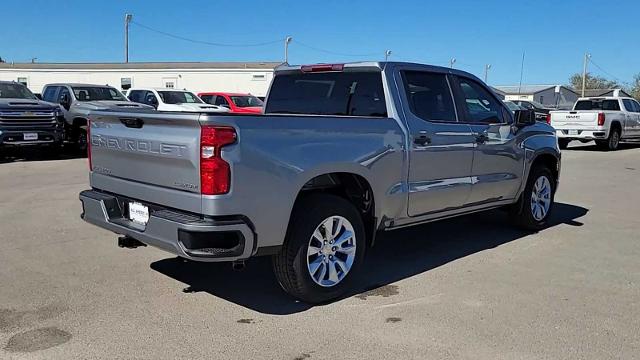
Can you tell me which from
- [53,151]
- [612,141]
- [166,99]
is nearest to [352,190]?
[53,151]

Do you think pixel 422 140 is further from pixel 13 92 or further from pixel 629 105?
pixel 629 105

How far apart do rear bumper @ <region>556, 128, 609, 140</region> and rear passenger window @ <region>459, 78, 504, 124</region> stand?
14.1 metres

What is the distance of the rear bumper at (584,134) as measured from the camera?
63.5 ft

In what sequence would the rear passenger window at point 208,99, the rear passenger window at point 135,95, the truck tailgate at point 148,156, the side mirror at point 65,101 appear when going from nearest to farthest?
the truck tailgate at point 148,156
the side mirror at point 65,101
the rear passenger window at point 135,95
the rear passenger window at point 208,99

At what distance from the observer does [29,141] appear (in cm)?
1374

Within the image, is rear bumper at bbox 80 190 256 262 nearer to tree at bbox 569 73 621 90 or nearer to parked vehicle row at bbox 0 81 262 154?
parked vehicle row at bbox 0 81 262 154

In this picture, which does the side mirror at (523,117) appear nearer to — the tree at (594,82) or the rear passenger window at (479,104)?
the rear passenger window at (479,104)

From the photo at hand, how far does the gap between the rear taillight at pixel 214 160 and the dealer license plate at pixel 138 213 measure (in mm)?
754

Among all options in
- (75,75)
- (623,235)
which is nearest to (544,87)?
(75,75)

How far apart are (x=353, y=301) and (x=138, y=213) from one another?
1818 mm

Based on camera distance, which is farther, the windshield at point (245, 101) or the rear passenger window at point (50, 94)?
the windshield at point (245, 101)

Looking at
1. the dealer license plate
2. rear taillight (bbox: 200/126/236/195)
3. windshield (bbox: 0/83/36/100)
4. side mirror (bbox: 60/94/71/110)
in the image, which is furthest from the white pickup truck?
rear taillight (bbox: 200/126/236/195)

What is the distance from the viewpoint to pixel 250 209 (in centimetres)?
398

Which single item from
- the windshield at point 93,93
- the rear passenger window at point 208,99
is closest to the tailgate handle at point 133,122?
the windshield at point 93,93
